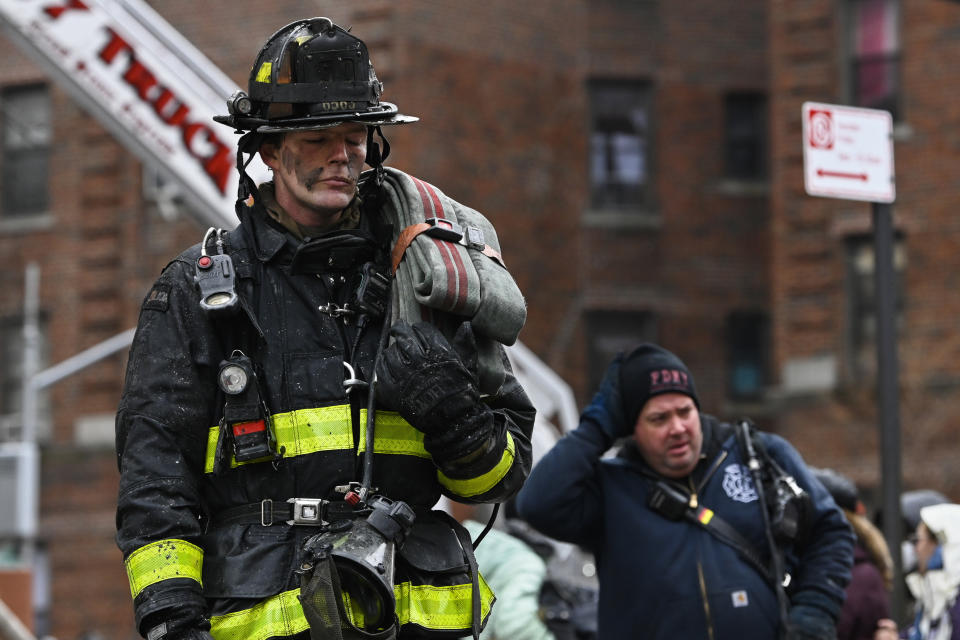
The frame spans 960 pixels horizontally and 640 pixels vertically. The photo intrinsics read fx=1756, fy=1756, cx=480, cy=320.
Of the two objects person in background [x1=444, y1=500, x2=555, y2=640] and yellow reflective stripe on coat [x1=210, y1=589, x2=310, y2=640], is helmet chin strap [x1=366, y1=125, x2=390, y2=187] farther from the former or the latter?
person in background [x1=444, y1=500, x2=555, y2=640]

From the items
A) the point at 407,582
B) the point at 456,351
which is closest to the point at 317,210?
the point at 456,351

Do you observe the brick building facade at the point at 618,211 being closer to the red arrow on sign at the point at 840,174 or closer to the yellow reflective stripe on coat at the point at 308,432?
the red arrow on sign at the point at 840,174

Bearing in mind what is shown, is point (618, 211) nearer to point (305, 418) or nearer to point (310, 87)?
point (310, 87)

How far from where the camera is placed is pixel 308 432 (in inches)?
162

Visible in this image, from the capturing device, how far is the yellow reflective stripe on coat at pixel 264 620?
398 cm

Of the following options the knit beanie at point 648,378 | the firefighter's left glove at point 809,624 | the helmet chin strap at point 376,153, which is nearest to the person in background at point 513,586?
the knit beanie at point 648,378

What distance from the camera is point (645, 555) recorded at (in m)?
6.52

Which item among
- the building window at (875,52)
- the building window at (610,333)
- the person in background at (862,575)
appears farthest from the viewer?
the building window at (610,333)

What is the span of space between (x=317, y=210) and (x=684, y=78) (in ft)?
75.6

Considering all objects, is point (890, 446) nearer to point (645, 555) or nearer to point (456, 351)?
point (645, 555)

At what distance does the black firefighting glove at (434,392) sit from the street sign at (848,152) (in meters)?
4.20

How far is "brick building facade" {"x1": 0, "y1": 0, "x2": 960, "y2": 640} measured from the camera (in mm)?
22906

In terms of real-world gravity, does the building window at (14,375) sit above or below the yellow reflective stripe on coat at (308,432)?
below

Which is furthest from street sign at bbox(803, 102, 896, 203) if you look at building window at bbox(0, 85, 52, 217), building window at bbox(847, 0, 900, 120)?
building window at bbox(0, 85, 52, 217)
